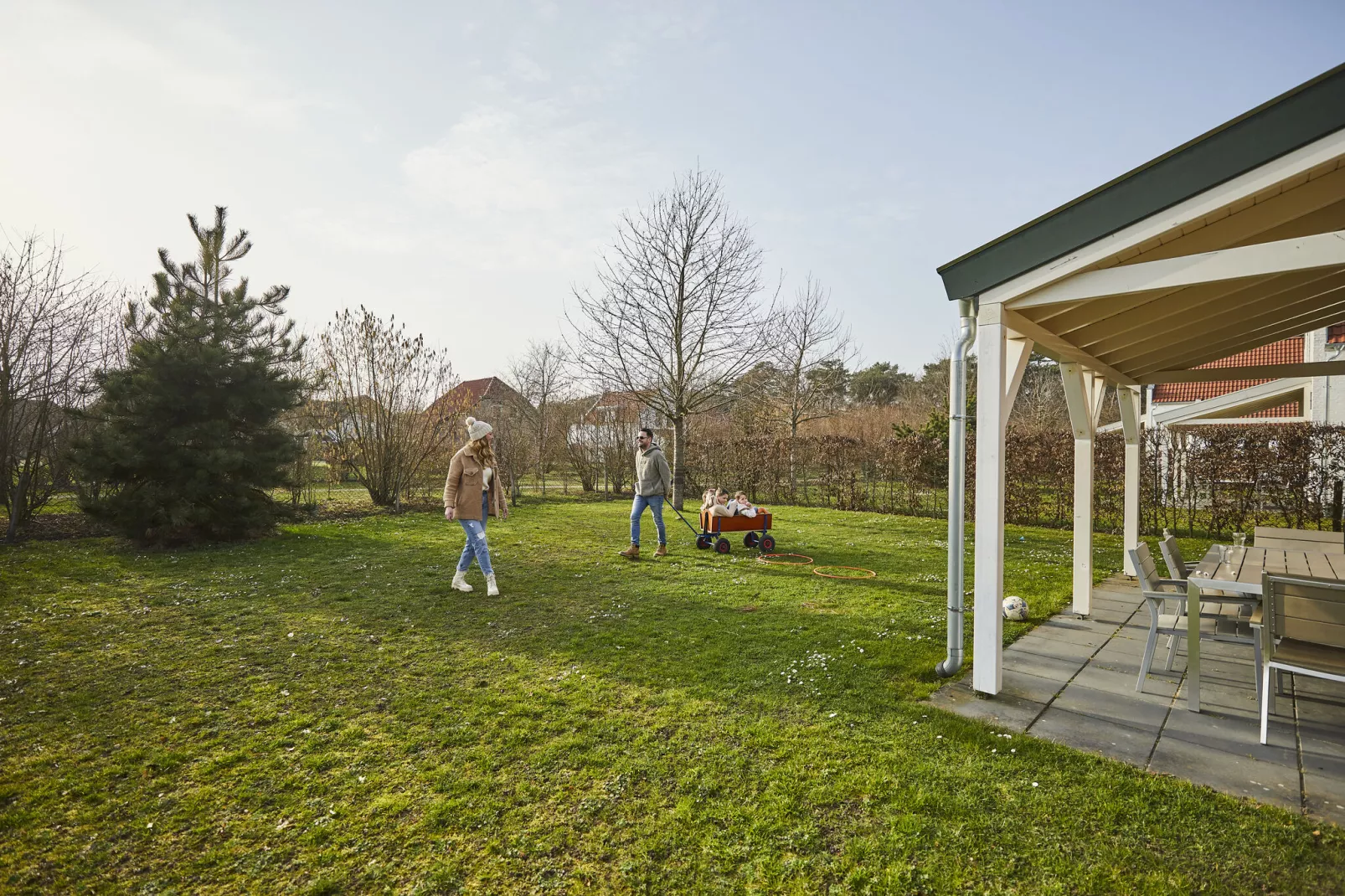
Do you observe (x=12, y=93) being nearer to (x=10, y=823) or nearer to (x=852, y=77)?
(x=10, y=823)

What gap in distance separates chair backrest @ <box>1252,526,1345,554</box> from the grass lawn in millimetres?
2237

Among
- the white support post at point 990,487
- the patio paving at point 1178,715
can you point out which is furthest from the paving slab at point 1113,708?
the white support post at point 990,487

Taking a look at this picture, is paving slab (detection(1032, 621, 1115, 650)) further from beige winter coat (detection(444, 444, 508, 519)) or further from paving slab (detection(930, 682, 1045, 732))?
beige winter coat (detection(444, 444, 508, 519))

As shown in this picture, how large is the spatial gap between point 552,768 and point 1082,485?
213 inches

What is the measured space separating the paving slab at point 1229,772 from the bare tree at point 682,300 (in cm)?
1164

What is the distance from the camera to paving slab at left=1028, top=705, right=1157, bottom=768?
3.09 meters

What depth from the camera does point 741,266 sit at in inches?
577

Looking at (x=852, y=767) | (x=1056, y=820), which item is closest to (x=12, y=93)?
(x=852, y=767)

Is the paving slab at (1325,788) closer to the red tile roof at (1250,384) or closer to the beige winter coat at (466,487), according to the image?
the beige winter coat at (466,487)

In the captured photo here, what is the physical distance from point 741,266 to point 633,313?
286 centimetres

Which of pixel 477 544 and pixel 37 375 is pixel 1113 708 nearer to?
pixel 477 544

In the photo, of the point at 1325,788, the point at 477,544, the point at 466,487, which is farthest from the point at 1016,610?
the point at 466,487

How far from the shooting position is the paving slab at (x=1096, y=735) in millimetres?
3090

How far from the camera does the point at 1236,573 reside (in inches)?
157
